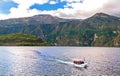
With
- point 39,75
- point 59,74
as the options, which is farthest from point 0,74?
point 59,74

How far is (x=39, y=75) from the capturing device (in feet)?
441

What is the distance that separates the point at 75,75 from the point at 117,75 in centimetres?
2212

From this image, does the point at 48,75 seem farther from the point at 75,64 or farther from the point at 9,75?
the point at 75,64

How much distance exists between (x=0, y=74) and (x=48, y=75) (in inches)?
977

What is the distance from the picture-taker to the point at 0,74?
13350 cm

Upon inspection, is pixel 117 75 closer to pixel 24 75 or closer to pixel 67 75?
pixel 67 75

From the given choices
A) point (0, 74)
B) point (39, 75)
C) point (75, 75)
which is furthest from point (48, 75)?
point (0, 74)

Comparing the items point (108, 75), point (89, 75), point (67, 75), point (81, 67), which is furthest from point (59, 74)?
point (81, 67)

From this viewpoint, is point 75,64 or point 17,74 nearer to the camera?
point 17,74

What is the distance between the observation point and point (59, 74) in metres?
138

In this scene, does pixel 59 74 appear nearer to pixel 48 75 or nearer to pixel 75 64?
pixel 48 75

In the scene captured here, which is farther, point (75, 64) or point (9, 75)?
point (75, 64)

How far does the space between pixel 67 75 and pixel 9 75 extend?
30.0 m

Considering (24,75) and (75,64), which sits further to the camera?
(75,64)
